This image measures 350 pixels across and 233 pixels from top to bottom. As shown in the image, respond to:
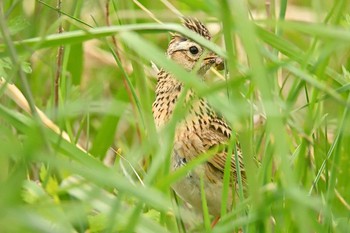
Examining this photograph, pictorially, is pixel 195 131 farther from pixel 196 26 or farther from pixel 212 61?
pixel 196 26

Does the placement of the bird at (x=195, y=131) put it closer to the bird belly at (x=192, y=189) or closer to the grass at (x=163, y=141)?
the bird belly at (x=192, y=189)

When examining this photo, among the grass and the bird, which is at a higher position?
the bird

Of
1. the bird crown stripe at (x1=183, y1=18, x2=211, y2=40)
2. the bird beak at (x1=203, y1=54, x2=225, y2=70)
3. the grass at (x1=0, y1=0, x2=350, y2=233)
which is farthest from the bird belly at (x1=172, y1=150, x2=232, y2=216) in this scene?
the bird crown stripe at (x1=183, y1=18, x2=211, y2=40)

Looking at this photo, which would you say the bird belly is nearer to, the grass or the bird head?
the grass

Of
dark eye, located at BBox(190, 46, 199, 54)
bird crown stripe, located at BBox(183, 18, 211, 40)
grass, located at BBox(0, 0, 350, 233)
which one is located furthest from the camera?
dark eye, located at BBox(190, 46, 199, 54)

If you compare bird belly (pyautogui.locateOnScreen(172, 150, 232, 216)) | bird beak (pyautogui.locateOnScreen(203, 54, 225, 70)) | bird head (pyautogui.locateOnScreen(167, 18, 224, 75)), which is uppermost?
bird head (pyautogui.locateOnScreen(167, 18, 224, 75))

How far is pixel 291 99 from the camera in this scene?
4.12 meters

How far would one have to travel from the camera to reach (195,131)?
542 cm

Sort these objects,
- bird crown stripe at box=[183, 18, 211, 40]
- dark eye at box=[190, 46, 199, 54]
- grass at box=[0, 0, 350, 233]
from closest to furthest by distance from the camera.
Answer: grass at box=[0, 0, 350, 233] < bird crown stripe at box=[183, 18, 211, 40] < dark eye at box=[190, 46, 199, 54]

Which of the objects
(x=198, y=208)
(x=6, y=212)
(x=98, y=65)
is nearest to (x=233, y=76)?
(x=6, y=212)

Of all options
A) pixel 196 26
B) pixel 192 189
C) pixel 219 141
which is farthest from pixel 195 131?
pixel 196 26

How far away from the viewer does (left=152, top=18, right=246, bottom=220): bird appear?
523 centimetres

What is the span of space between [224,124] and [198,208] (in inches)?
18.4

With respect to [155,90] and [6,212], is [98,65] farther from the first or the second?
[6,212]
